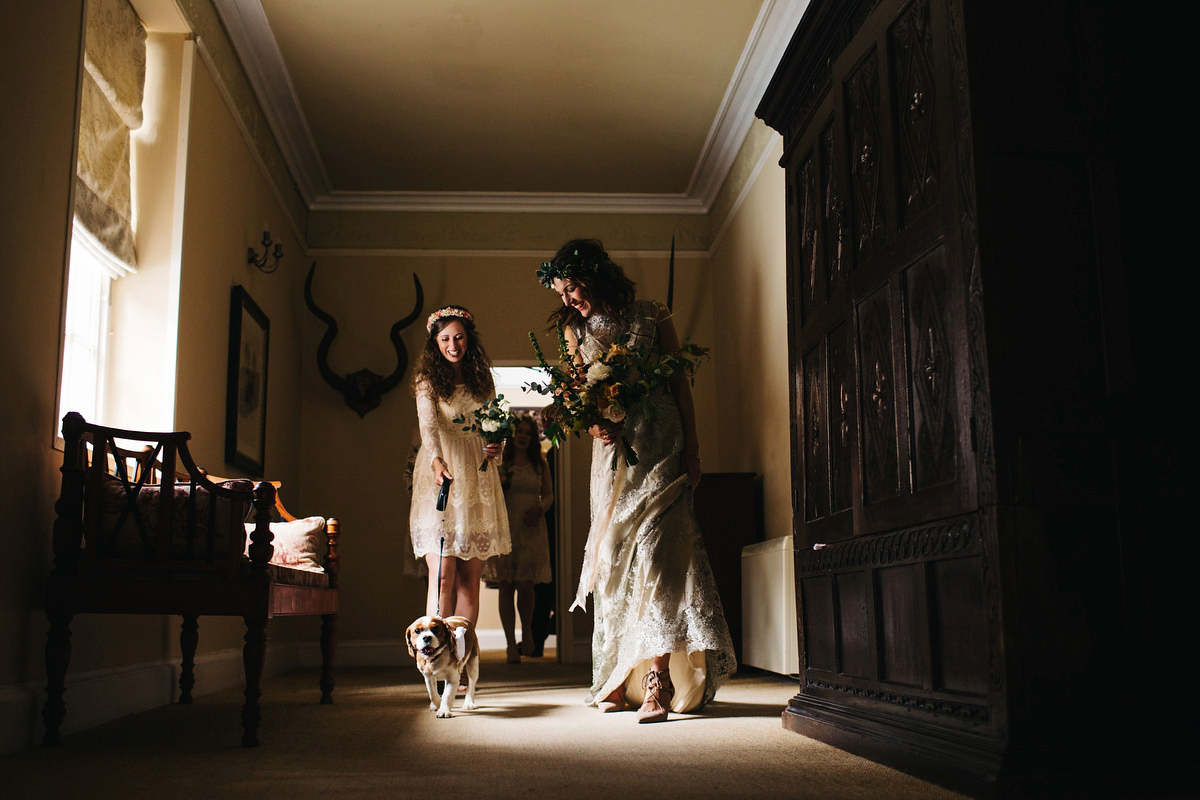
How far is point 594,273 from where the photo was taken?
12.0 feet

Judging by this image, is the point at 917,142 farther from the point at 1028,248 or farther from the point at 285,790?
the point at 285,790

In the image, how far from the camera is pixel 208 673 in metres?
4.40

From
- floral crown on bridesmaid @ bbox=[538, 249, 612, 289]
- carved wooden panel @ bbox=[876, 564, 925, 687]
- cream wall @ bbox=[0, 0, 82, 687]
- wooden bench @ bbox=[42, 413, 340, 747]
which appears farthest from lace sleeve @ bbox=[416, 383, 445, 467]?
carved wooden panel @ bbox=[876, 564, 925, 687]

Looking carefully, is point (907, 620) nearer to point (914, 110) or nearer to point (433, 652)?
point (914, 110)

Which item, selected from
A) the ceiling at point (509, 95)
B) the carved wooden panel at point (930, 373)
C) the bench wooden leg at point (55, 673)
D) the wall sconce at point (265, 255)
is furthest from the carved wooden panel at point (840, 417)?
the wall sconce at point (265, 255)

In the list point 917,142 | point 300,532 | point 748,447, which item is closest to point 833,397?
point 917,142

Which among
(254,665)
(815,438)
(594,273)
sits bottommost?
(254,665)

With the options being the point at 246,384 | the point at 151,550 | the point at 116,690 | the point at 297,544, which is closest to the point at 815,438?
the point at 151,550

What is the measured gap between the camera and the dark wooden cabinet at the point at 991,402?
1.89m

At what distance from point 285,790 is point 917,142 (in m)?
2.03

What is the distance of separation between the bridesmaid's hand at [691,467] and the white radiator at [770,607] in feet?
3.79

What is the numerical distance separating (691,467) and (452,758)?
1414 mm

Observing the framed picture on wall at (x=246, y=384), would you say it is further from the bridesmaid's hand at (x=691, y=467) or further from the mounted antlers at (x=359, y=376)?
the bridesmaid's hand at (x=691, y=467)

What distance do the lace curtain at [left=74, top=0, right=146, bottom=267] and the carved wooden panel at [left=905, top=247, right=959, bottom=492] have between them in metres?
2.91
